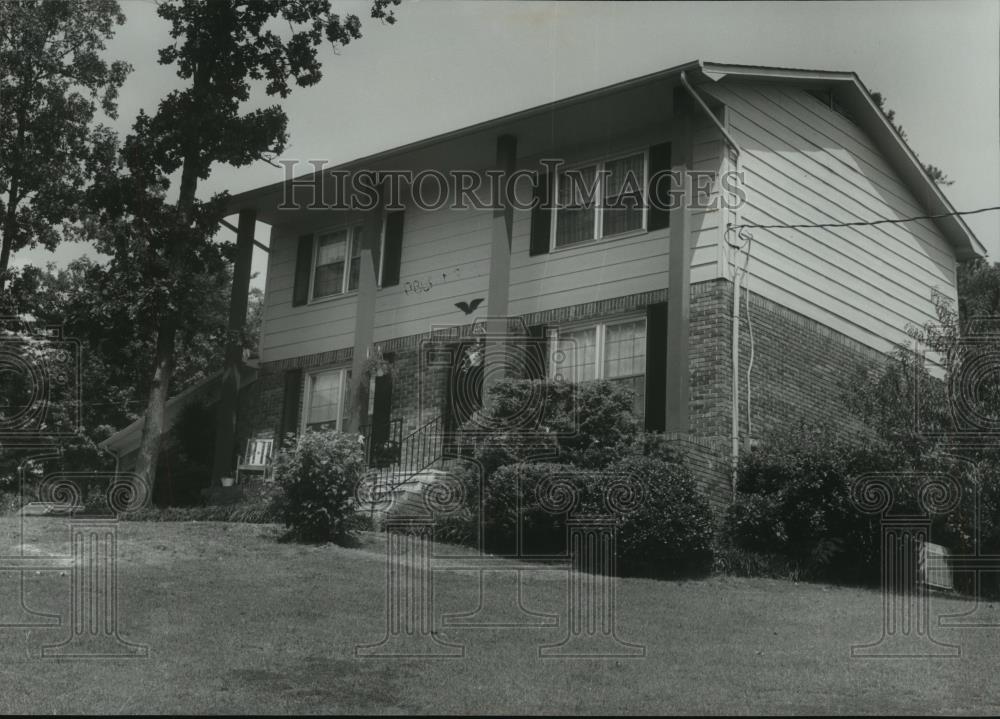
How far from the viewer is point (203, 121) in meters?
19.9

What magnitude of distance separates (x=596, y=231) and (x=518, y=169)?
2.00 m

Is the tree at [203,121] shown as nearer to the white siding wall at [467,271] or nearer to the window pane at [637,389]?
the white siding wall at [467,271]

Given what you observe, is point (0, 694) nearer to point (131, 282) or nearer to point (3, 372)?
point (131, 282)

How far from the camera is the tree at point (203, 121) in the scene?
65.1 feet

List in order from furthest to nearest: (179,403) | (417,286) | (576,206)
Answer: (179,403) → (417,286) → (576,206)

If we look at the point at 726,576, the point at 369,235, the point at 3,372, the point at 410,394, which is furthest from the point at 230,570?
the point at 3,372

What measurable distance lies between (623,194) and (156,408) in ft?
27.2

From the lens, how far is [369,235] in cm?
2125

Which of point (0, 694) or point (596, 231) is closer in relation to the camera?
point (0, 694)

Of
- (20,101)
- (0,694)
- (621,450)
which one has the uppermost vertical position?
(20,101)

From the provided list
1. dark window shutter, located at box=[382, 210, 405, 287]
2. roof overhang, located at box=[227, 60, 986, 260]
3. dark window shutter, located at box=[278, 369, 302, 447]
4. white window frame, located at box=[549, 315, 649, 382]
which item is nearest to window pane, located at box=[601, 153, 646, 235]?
roof overhang, located at box=[227, 60, 986, 260]

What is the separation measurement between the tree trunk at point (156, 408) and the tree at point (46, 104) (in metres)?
5.15

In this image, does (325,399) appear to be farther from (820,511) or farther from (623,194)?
(820,511)

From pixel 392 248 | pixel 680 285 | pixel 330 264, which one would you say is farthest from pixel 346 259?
pixel 680 285
